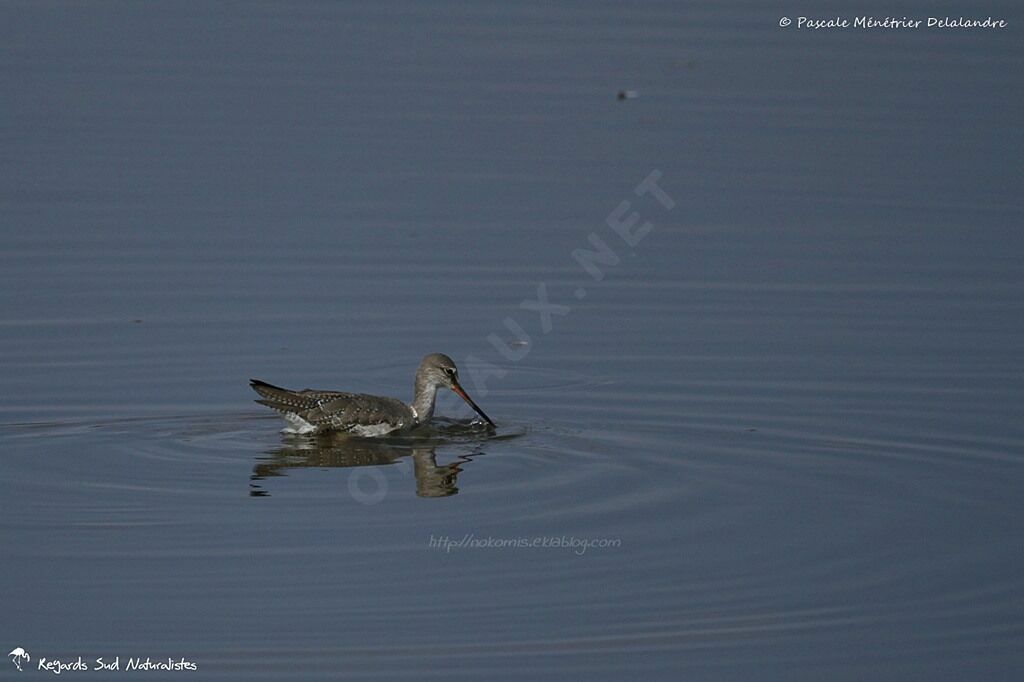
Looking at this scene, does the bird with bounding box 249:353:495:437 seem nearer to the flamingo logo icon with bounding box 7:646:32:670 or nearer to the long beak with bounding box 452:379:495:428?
the long beak with bounding box 452:379:495:428

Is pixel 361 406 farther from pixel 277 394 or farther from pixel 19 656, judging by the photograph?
pixel 19 656

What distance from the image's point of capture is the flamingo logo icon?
9078 mm


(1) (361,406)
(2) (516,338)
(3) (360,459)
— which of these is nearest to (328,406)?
(1) (361,406)

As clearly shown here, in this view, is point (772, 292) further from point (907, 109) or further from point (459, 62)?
point (459, 62)

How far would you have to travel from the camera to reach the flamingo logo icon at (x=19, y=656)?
9.08 metres

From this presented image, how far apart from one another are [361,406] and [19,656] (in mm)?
4379

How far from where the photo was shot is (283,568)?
33.6 ft

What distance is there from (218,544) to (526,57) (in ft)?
48.0

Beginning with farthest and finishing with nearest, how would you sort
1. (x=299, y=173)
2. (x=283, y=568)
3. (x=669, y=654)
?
(x=299, y=173)
(x=283, y=568)
(x=669, y=654)

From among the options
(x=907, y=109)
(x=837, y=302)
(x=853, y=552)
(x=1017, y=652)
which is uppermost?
(x=907, y=109)

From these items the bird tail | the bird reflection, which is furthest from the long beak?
the bird tail

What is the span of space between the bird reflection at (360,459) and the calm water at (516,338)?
5 centimetres

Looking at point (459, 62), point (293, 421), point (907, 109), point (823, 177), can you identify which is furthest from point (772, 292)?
point (459, 62)

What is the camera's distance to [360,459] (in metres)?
12.8
